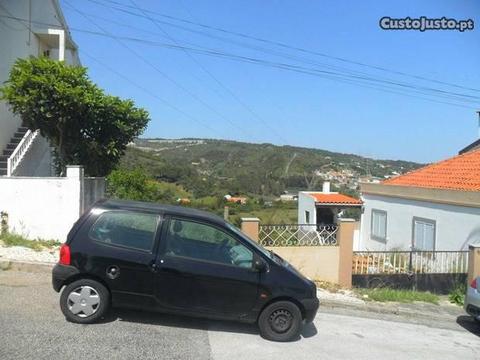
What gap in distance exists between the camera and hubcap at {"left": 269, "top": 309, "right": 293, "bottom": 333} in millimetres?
6258

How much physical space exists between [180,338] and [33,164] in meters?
12.2

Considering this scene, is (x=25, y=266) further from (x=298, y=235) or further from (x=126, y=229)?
(x=298, y=235)

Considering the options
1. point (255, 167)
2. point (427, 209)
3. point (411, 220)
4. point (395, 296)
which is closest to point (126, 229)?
point (395, 296)

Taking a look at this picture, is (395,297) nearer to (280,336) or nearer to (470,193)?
(280,336)

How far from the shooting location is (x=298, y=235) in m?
12.5

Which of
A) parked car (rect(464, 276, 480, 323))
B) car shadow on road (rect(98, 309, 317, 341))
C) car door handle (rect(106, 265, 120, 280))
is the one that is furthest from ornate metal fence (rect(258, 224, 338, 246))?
car door handle (rect(106, 265, 120, 280))

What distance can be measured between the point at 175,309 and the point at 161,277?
1.43ft

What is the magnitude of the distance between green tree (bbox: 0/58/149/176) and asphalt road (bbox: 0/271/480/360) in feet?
18.9

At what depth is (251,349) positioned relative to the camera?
19.1 feet

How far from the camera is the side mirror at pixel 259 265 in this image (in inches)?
244

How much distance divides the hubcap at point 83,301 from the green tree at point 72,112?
741cm

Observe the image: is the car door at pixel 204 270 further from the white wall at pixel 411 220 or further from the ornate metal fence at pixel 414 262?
the white wall at pixel 411 220

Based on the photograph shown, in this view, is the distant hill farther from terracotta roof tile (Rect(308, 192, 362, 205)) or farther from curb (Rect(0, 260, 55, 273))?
curb (Rect(0, 260, 55, 273))

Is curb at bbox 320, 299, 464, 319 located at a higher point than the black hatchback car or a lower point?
lower
